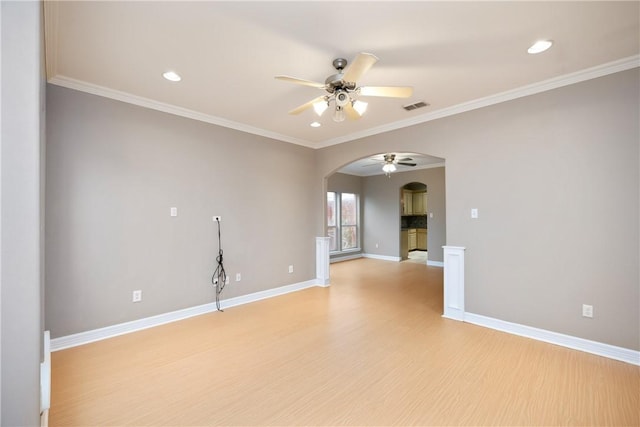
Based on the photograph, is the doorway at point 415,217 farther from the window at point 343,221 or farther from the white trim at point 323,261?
the white trim at point 323,261

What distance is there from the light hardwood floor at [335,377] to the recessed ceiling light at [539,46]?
109 inches

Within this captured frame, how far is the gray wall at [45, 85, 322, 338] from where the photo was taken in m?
2.96

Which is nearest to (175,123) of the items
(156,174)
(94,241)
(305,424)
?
(156,174)

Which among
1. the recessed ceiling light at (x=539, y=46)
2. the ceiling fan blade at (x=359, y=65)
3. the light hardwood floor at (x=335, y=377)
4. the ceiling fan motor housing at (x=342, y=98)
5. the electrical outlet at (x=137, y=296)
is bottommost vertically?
the light hardwood floor at (x=335, y=377)

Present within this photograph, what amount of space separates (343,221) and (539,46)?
6.84m

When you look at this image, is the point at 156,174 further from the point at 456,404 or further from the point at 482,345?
the point at 482,345

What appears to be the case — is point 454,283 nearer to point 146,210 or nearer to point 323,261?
point 323,261

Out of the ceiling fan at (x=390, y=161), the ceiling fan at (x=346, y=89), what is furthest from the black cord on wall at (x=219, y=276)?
the ceiling fan at (x=390, y=161)

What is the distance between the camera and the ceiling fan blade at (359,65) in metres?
2.03

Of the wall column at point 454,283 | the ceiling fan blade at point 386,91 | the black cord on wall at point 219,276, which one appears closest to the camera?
the ceiling fan blade at point 386,91

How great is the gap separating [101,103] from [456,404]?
4436mm

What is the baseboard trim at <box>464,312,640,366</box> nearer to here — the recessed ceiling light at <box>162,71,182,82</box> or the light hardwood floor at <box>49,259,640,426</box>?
the light hardwood floor at <box>49,259,640,426</box>

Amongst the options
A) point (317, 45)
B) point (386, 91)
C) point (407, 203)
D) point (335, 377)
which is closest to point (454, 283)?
point (335, 377)

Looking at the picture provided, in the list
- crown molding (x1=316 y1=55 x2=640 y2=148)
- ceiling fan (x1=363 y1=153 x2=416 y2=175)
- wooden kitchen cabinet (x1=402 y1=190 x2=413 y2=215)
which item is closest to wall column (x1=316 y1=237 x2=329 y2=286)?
crown molding (x1=316 y1=55 x2=640 y2=148)
